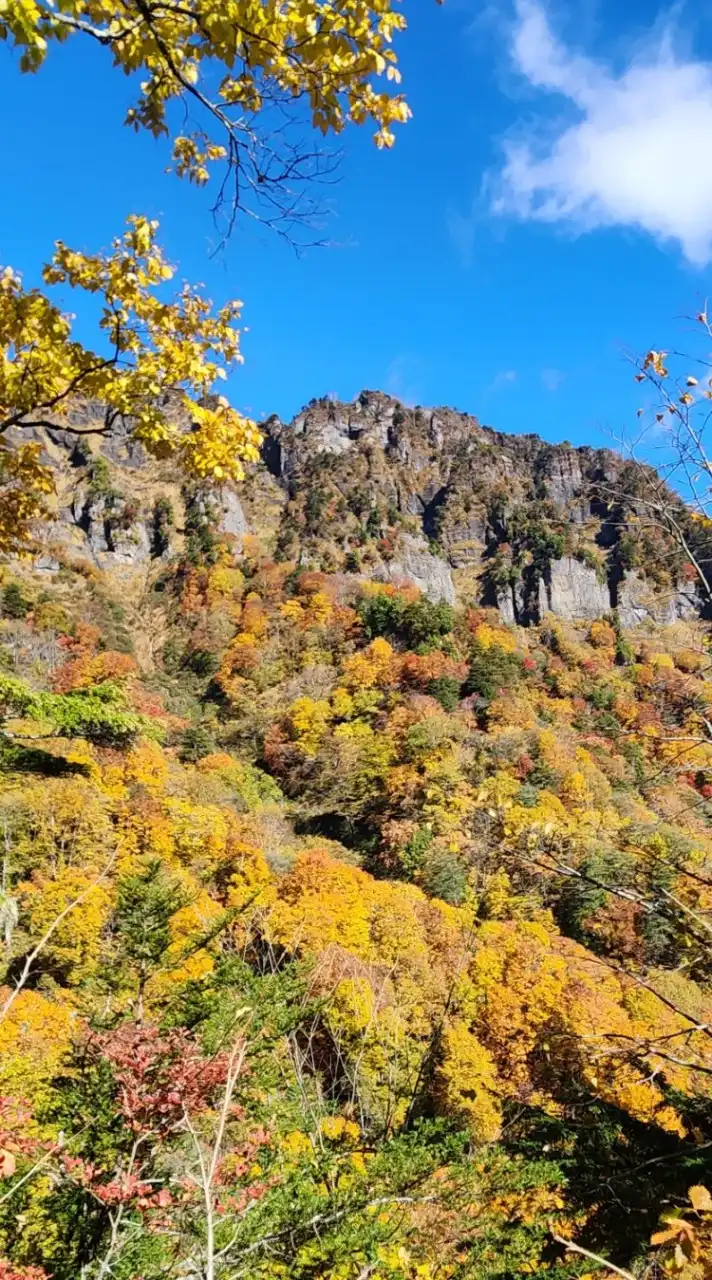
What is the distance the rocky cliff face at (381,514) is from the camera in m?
78.9

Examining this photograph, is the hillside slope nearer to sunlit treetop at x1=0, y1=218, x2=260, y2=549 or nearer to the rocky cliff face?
the rocky cliff face

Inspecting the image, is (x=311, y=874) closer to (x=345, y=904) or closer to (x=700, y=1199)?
(x=345, y=904)

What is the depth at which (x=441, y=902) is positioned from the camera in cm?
2728

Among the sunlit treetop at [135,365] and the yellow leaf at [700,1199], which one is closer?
the yellow leaf at [700,1199]

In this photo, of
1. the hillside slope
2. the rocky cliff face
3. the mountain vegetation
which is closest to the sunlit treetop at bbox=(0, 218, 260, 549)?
the mountain vegetation

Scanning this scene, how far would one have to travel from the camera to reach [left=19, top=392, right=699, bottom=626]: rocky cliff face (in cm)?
7894

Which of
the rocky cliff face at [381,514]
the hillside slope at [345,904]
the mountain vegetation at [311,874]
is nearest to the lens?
the mountain vegetation at [311,874]

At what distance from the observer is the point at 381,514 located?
286ft

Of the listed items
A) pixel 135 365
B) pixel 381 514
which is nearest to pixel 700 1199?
pixel 135 365

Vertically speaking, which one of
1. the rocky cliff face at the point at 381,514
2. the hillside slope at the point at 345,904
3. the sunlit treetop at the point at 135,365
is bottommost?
the hillside slope at the point at 345,904

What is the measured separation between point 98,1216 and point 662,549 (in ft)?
22.9

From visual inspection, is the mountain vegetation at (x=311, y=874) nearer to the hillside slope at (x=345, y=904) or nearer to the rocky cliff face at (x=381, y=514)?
the hillside slope at (x=345, y=904)

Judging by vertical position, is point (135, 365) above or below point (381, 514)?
below

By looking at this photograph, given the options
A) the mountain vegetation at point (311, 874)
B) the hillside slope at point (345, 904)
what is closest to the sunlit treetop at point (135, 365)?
the mountain vegetation at point (311, 874)
